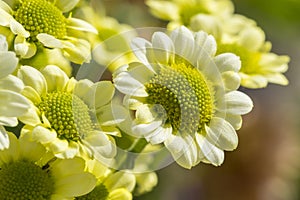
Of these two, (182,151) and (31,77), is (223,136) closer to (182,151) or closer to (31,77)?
(182,151)

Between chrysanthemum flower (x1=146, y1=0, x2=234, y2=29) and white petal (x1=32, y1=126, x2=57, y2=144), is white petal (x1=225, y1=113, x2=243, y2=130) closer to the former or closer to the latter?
white petal (x1=32, y1=126, x2=57, y2=144)

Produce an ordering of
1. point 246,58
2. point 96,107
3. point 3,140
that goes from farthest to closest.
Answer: point 246,58, point 96,107, point 3,140

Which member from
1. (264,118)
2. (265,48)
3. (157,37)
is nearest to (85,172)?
(157,37)

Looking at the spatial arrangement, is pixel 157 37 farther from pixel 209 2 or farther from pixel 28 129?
pixel 209 2

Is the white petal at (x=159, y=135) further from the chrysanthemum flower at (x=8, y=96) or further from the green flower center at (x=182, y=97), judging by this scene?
the chrysanthemum flower at (x=8, y=96)

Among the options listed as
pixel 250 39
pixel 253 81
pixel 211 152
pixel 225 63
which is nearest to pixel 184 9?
pixel 250 39

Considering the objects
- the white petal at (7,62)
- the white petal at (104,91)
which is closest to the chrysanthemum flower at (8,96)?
the white petal at (7,62)
